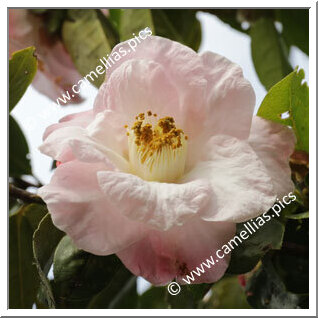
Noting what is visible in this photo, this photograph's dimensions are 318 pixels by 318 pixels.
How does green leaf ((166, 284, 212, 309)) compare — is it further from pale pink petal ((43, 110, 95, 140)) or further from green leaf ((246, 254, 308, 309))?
pale pink petal ((43, 110, 95, 140))

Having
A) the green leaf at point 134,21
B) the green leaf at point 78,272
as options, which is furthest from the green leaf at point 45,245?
the green leaf at point 134,21

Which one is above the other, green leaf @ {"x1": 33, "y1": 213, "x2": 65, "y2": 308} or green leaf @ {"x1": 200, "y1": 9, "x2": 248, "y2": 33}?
green leaf @ {"x1": 200, "y1": 9, "x2": 248, "y2": 33}

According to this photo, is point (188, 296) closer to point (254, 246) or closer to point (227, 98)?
point (254, 246)

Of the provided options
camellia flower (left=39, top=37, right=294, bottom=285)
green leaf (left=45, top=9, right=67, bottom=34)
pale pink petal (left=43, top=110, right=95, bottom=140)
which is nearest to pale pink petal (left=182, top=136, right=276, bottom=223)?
camellia flower (left=39, top=37, right=294, bottom=285)

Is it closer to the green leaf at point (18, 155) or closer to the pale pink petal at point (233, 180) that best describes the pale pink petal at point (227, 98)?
the pale pink petal at point (233, 180)

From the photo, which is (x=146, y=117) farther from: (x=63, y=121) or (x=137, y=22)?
(x=137, y=22)
